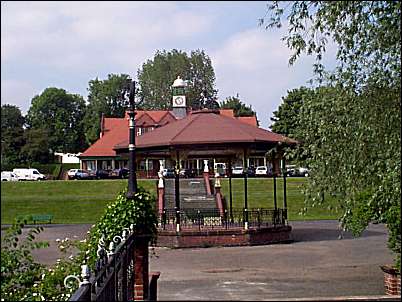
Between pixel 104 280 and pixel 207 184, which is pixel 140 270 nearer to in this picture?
pixel 104 280

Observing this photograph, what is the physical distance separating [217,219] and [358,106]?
1591 centimetres

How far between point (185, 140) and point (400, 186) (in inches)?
592

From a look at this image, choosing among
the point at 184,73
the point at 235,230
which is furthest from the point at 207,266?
the point at 184,73

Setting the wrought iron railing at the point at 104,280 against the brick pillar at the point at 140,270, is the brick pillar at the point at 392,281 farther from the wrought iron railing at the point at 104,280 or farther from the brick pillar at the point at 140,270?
the wrought iron railing at the point at 104,280

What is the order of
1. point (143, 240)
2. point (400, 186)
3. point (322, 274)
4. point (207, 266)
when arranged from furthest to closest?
point (207, 266)
point (322, 274)
point (143, 240)
point (400, 186)

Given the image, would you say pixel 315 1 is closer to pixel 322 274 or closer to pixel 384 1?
pixel 384 1

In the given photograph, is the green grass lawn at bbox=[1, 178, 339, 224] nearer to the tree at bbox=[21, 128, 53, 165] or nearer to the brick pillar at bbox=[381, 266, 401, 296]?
the tree at bbox=[21, 128, 53, 165]

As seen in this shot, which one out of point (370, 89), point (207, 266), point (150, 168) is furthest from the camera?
point (150, 168)

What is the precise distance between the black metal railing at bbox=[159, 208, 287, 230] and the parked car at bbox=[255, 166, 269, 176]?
2736 centimetres

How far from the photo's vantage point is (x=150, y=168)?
43375 mm

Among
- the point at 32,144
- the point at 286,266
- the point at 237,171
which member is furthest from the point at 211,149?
the point at 237,171

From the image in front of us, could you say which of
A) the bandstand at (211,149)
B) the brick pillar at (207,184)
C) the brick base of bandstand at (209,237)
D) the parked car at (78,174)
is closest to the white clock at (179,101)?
the bandstand at (211,149)

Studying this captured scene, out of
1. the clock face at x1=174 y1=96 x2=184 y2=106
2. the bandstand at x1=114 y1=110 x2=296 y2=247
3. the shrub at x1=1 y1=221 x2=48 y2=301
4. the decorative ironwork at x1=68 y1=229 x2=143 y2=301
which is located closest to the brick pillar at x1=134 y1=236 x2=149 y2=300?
the decorative ironwork at x1=68 y1=229 x2=143 y2=301

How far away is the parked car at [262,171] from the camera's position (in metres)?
51.5
